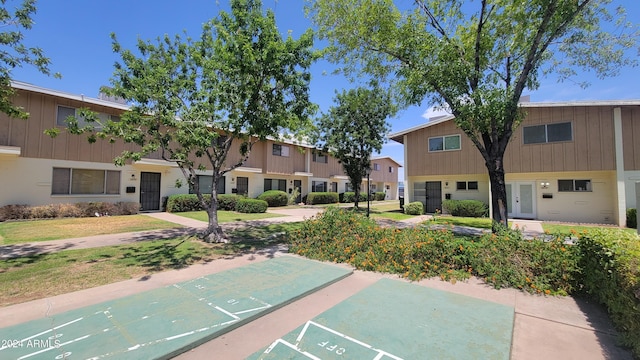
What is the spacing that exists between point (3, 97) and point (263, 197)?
14974 mm

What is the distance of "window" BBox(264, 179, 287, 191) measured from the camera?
23269 mm

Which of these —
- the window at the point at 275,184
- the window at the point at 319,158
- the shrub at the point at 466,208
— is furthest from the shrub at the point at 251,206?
the shrub at the point at 466,208

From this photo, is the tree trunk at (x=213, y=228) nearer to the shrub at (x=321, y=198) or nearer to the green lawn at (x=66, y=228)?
the green lawn at (x=66, y=228)

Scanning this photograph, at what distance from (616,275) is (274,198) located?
19430 mm

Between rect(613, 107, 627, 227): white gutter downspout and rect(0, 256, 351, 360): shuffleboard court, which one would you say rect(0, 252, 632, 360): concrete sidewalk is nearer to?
rect(0, 256, 351, 360): shuffleboard court

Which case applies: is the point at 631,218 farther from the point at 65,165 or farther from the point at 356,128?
the point at 65,165

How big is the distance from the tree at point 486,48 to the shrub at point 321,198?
16.2 metres

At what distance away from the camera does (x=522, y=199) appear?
51.0 feet

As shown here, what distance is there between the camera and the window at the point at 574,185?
13.9 metres

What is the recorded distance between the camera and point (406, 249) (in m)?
6.14

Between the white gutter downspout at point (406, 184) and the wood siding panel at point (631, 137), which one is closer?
the wood siding panel at point (631, 137)

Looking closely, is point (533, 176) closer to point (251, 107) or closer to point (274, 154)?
point (251, 107)

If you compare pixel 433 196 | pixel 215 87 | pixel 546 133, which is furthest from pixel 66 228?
pixel 546 133

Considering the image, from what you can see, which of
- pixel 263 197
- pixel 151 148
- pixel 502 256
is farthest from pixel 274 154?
pixel 502 256
